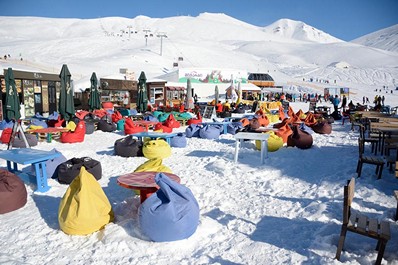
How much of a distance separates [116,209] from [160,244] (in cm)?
137

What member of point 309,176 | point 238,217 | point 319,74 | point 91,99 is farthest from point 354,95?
point 238,217

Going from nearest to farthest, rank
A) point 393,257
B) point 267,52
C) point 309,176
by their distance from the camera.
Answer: point 393,257
point 309,176
point 267,52

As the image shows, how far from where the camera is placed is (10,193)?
5180mm

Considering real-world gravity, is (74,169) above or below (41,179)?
above

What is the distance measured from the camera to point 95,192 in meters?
4.66

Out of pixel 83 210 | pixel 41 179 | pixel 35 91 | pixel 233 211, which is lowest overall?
pixel 233 211

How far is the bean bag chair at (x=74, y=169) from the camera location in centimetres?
648

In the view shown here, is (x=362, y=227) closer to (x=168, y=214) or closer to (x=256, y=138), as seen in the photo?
(x=168, y=214)

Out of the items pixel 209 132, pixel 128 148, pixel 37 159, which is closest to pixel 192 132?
pixel 209 132

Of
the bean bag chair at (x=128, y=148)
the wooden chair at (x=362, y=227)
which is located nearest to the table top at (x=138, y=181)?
the wooden chair at (x=362, y=227)

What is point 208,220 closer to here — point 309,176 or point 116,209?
point 116,209

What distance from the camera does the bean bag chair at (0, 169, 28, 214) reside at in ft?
16.8

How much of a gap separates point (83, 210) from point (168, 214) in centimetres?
118

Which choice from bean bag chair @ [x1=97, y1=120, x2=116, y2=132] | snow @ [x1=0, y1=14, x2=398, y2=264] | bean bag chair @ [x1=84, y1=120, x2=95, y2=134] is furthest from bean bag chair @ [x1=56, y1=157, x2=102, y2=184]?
bean bag chair @ [x1=97, y1=120, x2=116, y2=132]
